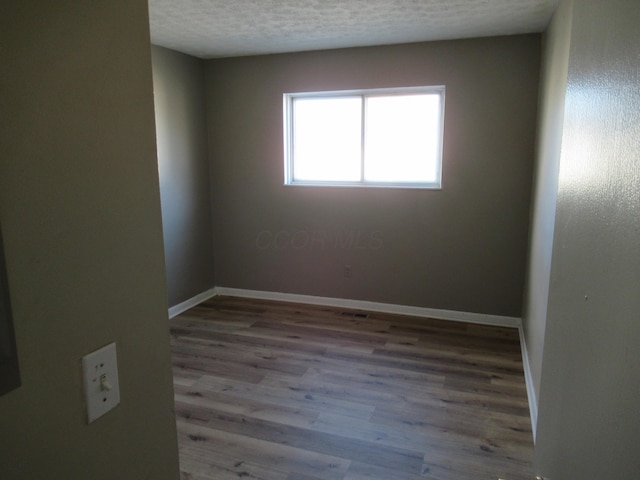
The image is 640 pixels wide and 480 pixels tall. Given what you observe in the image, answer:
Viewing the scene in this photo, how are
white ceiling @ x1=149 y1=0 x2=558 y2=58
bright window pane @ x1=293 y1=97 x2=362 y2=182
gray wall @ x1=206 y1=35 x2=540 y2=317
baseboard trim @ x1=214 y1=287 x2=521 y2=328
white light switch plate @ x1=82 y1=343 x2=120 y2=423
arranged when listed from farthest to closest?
bright window pane @ x1=293 y1=97 x2=362 y2=182 < baseboard trim @ x1=214 y1=287 x2=521 y2=328 < gray wall @ x1=206 y1=35 x2=540 y2=317 < white ceiling @ x1=149 y1=0 x2=558 y2=58 < white light switch plate @ x1=82 y1=343 x2=120 y2=423

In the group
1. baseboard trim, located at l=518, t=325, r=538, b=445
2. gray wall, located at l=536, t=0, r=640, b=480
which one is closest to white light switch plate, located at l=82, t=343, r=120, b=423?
gray wall, located at l=536, t=0, r=640, b=480

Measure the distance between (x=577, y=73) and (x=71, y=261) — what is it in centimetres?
134

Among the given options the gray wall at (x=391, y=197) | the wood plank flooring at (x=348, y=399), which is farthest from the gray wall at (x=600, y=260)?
the gray wall at (x=391, y=197)

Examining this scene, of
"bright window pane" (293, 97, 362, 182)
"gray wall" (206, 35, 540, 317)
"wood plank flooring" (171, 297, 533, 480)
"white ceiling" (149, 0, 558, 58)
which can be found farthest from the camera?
"bright window pane" (293, 97, 362, 182)

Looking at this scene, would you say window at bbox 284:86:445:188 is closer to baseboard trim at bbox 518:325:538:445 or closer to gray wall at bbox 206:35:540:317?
gray wall at bbox 206:35:540:317

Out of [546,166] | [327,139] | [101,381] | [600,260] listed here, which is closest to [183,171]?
[327,139]

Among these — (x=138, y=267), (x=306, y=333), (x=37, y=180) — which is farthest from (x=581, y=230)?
(x=306, y=333)

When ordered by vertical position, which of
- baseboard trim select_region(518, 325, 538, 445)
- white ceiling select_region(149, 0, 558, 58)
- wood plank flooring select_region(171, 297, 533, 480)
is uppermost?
white ceiling select_region(149, 0, 558, 58)

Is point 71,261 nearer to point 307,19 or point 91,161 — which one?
point 91,161

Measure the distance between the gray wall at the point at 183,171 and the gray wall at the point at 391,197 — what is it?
0.16 metres

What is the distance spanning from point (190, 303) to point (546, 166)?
11.2ft

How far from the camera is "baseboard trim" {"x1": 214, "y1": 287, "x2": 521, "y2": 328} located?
13.1 feet

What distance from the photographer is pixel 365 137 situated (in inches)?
165

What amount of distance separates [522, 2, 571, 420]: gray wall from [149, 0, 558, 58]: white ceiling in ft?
1.17
